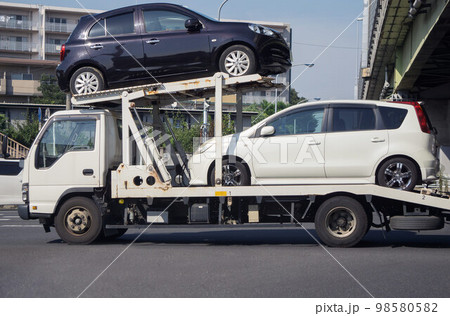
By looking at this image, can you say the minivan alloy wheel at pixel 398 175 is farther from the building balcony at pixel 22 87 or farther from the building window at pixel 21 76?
the building window at pixel 21 76

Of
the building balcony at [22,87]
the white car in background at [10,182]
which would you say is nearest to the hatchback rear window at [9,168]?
the white car in background at [10,182]

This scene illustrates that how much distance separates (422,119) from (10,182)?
50.1ft

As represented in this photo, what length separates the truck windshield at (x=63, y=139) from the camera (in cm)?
1052

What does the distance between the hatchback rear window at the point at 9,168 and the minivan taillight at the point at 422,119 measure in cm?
1510

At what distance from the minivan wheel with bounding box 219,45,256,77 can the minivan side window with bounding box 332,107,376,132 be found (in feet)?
5.28

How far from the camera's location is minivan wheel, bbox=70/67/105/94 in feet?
35.4

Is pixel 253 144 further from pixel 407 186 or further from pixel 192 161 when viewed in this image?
pixel 407 186

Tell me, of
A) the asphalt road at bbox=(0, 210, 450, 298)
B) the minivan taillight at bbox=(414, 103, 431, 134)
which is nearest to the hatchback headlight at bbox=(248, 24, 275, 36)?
the minivan taillight at bbox=(414, 103, 431, 134)

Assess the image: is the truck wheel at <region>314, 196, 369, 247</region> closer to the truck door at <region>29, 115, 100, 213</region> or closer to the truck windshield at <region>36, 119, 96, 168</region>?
the truck door at <region>29, 115, 100, 213</region>

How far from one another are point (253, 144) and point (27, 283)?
14.1ft

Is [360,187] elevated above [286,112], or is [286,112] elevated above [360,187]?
[286,112]

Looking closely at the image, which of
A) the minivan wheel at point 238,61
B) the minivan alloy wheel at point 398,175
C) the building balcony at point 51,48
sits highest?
the building balcony at point 51,48
